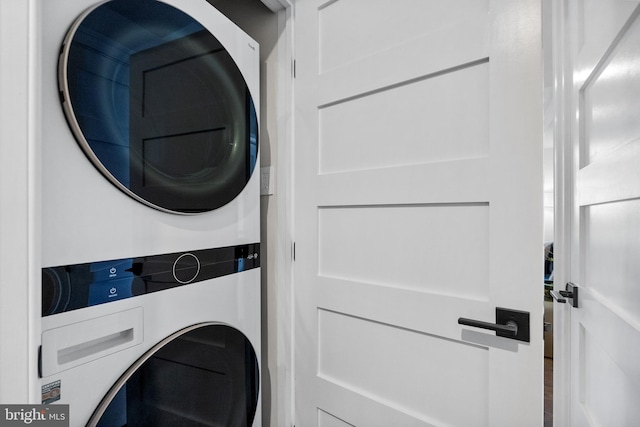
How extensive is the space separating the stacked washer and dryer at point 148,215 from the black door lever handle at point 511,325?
0.81 m

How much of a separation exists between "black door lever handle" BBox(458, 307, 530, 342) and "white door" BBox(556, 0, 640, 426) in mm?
144

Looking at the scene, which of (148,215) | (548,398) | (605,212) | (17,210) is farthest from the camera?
(548,398)

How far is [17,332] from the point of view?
60 cm

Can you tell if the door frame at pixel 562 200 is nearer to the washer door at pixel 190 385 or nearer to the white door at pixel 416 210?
the white door at pixel 416 210

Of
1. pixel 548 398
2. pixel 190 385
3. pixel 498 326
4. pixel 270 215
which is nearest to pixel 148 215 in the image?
pixel 190 385

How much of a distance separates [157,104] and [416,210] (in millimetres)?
828

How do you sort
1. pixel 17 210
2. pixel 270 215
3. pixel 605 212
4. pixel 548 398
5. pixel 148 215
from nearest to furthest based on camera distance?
pixel 17 210 → pixel 605 212 → pixel 148 215 → pixel 270 215 → pixel 548 398

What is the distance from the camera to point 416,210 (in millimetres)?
1058

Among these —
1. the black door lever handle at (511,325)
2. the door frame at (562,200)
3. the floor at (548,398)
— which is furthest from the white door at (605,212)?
the floor at (548,398)

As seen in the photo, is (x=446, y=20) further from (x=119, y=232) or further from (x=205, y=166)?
(x=119, y=232)

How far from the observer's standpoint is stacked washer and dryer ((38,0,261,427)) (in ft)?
2.20

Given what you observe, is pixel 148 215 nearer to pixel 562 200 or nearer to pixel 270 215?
pixel 270 215

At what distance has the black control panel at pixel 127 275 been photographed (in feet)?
2.15

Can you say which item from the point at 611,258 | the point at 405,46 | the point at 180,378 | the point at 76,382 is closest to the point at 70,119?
the point at 76,382
